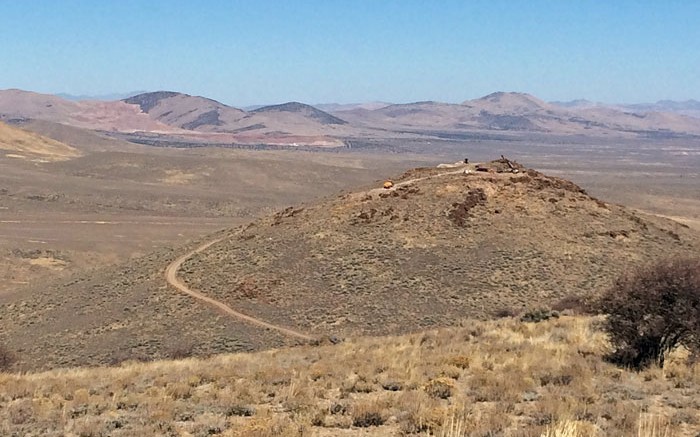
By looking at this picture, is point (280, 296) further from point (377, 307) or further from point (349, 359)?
point (349, 359)

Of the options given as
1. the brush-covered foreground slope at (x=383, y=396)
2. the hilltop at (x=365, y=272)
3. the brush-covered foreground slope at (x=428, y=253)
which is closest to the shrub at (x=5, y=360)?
the hilltop at (x=365, y=272)

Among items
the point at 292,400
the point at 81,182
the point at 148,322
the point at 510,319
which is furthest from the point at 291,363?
the point at 81,182

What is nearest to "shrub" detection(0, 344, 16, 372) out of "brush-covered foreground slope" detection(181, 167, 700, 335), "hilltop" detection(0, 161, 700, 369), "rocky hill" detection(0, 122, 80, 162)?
"hilltop" detection(0, 161, 700, 369)

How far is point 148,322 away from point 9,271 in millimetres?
23226

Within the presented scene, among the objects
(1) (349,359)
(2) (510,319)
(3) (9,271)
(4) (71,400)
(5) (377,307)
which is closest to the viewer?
(4) (71,400)

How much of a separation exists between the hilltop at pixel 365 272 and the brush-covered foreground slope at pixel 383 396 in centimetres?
933

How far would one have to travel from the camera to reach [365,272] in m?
32.4

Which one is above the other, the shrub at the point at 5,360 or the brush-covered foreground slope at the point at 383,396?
the brush-covered foreground slope at the point at 383,396

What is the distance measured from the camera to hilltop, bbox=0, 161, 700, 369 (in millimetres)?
28812

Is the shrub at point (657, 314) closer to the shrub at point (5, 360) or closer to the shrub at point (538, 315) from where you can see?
the shrub at point (538, 315)

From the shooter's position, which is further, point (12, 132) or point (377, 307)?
point (12, 132)

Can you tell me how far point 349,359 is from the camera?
60.1 feet

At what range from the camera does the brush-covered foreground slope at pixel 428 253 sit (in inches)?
1182

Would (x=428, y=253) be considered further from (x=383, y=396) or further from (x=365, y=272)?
(x=383, y=396)
